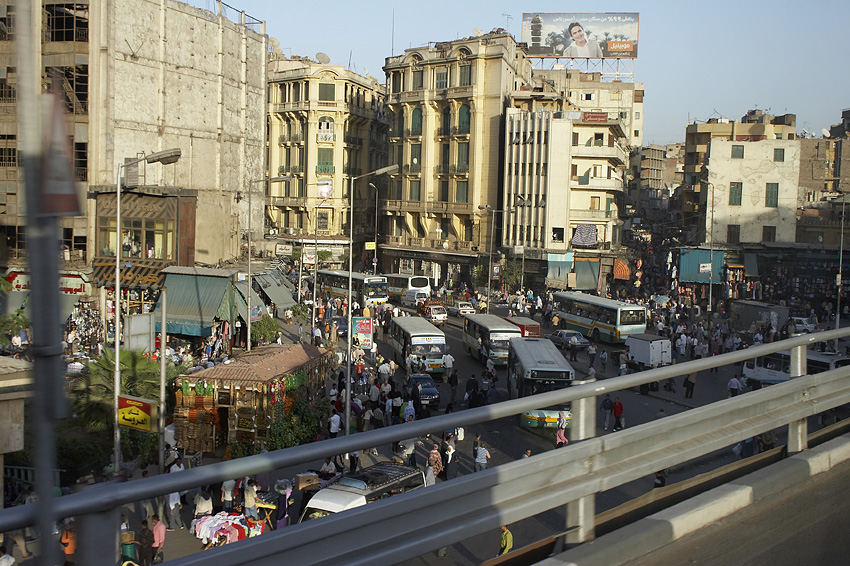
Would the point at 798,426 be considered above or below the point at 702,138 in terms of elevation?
below

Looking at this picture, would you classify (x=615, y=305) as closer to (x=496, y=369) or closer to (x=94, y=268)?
(x=496, y=369)

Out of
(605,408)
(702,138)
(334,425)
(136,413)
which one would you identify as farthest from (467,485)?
(702,138)

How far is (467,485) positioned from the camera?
2.70 m

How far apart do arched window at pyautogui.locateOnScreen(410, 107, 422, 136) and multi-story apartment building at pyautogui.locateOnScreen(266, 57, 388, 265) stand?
7484 mm

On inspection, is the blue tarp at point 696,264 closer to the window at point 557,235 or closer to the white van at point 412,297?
the window at point 557,235

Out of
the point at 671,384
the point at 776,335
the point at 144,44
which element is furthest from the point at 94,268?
the point at 671,384

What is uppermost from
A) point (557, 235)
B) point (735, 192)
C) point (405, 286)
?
point (735, 192)

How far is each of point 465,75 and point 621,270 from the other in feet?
63.0

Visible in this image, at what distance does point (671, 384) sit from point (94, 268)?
34.9m

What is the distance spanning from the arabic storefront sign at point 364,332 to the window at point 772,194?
33.1 metres

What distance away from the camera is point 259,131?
146 ft

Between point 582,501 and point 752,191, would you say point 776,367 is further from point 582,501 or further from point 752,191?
point 752,191

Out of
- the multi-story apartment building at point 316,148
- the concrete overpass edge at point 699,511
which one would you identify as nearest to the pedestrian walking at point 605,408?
the concrete overpass edge at point 699,511

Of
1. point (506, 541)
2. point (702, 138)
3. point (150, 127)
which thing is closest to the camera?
point (506, 541)
